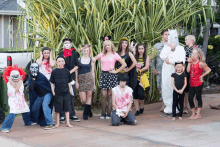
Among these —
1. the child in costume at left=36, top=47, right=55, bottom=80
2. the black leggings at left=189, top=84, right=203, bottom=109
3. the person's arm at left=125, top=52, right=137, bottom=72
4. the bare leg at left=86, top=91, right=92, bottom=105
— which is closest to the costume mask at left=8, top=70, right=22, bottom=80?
the child in costume at left=36, top=47, right=55, bottom=80

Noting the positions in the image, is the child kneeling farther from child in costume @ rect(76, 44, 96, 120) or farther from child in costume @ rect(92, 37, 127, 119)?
child in costume @ rect(76, 44, 96, 120)

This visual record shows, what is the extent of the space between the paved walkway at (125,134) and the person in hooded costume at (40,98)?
0.72 feet

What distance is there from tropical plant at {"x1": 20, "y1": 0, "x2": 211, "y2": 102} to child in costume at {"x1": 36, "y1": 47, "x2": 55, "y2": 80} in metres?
1.24

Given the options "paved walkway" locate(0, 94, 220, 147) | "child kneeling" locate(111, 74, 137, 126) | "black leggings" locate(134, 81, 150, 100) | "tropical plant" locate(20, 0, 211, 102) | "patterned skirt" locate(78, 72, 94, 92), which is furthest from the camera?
"tropical plant" locate(20, 0, 211, 102)

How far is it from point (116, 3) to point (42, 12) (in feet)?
6.34

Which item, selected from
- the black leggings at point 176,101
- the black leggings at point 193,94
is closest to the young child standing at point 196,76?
the black leggings at point 193,94

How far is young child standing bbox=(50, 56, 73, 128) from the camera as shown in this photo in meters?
6.73

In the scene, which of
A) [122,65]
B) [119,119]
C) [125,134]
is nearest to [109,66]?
[122,65]

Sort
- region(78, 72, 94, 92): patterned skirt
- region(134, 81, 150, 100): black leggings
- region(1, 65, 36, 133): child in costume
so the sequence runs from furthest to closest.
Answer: region(134, 81, 150, 100): black leggings, region(78, 72, 94, 92): patterned skirt, region(1, 65, 36, 133): child in costume

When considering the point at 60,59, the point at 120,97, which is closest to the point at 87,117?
the point at 120,97

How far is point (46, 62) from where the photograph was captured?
708 centimetres

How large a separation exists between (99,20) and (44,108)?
2.52 metres

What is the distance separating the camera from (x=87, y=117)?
755 cm

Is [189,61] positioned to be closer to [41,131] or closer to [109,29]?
[109,29]
